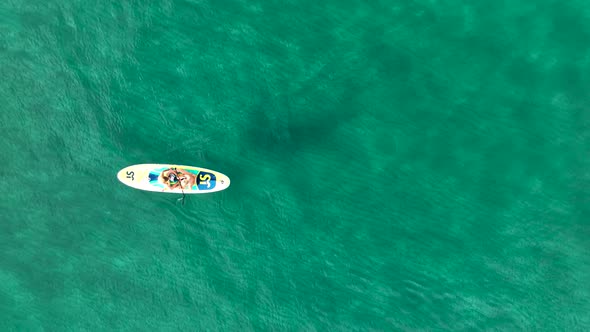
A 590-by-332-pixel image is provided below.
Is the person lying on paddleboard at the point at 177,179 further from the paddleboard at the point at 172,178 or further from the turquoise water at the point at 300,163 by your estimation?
the turquoise water at the point at 300,163

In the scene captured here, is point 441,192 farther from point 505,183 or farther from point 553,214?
point 553,214

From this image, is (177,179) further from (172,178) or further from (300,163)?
(300,163)

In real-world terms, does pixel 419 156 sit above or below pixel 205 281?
above

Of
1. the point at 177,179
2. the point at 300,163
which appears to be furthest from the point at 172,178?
the point at 300,163

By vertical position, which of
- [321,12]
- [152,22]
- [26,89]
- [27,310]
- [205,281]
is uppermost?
[321,12]

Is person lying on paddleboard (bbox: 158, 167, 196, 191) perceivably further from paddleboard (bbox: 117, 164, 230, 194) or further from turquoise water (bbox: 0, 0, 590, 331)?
turquoise water (bbox: 0, 0, 590, 331)

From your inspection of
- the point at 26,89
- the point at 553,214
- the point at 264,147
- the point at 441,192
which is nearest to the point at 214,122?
the point at 264,147

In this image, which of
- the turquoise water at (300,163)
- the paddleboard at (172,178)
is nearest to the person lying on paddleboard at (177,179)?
the paddleboard at (172,178)
